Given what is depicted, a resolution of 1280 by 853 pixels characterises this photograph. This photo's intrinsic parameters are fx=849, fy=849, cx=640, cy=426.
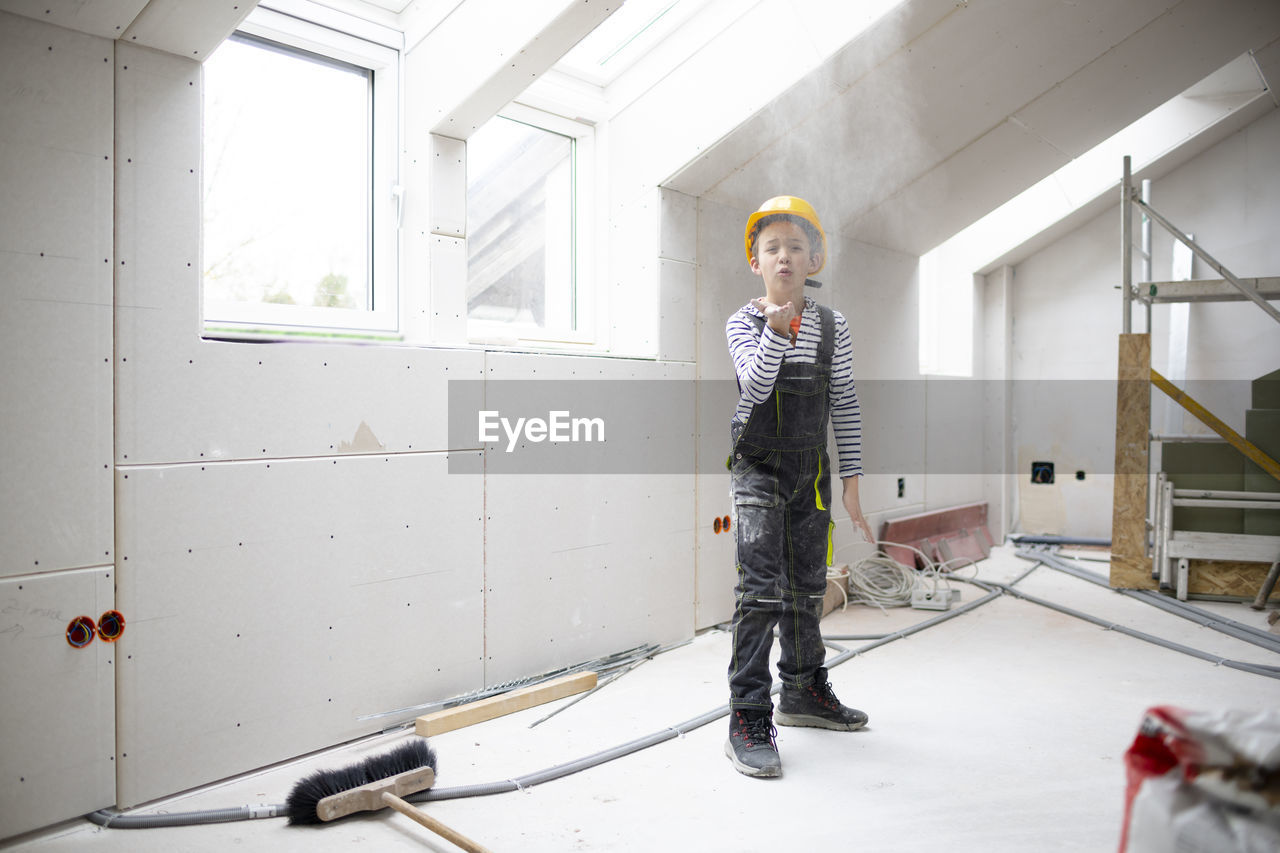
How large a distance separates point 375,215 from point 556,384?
766mm

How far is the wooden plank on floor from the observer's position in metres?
2.33

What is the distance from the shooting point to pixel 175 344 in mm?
1928

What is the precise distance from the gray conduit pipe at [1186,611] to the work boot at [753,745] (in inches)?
90.3

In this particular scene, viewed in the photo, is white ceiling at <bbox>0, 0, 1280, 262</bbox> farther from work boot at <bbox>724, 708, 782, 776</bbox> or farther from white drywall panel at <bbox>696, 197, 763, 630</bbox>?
work boot at <bbox>724, 708, 782, 776</bbox>

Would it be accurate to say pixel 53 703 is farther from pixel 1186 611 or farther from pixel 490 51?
pixel 1186 611

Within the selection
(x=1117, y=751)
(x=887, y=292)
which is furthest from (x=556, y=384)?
(x=887, y=292)

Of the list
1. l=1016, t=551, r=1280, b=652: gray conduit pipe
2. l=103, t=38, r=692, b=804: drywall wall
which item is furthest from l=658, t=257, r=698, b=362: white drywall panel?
l=1016, t=551, r=1280, b=652: gray conduit pipe

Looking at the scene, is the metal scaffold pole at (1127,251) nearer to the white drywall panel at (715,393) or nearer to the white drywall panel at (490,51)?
the white drywall panel at (715,393)

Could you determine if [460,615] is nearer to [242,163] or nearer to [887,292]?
[242,163]

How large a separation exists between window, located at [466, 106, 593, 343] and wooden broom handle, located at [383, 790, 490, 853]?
1.50m

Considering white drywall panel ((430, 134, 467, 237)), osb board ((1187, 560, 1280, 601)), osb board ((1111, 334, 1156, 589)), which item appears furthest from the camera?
osb board ((1111, 334, 1156, 589))

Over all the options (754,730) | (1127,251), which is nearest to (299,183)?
(754,730)

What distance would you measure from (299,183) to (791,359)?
4.98ft

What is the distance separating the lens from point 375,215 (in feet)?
8.59
